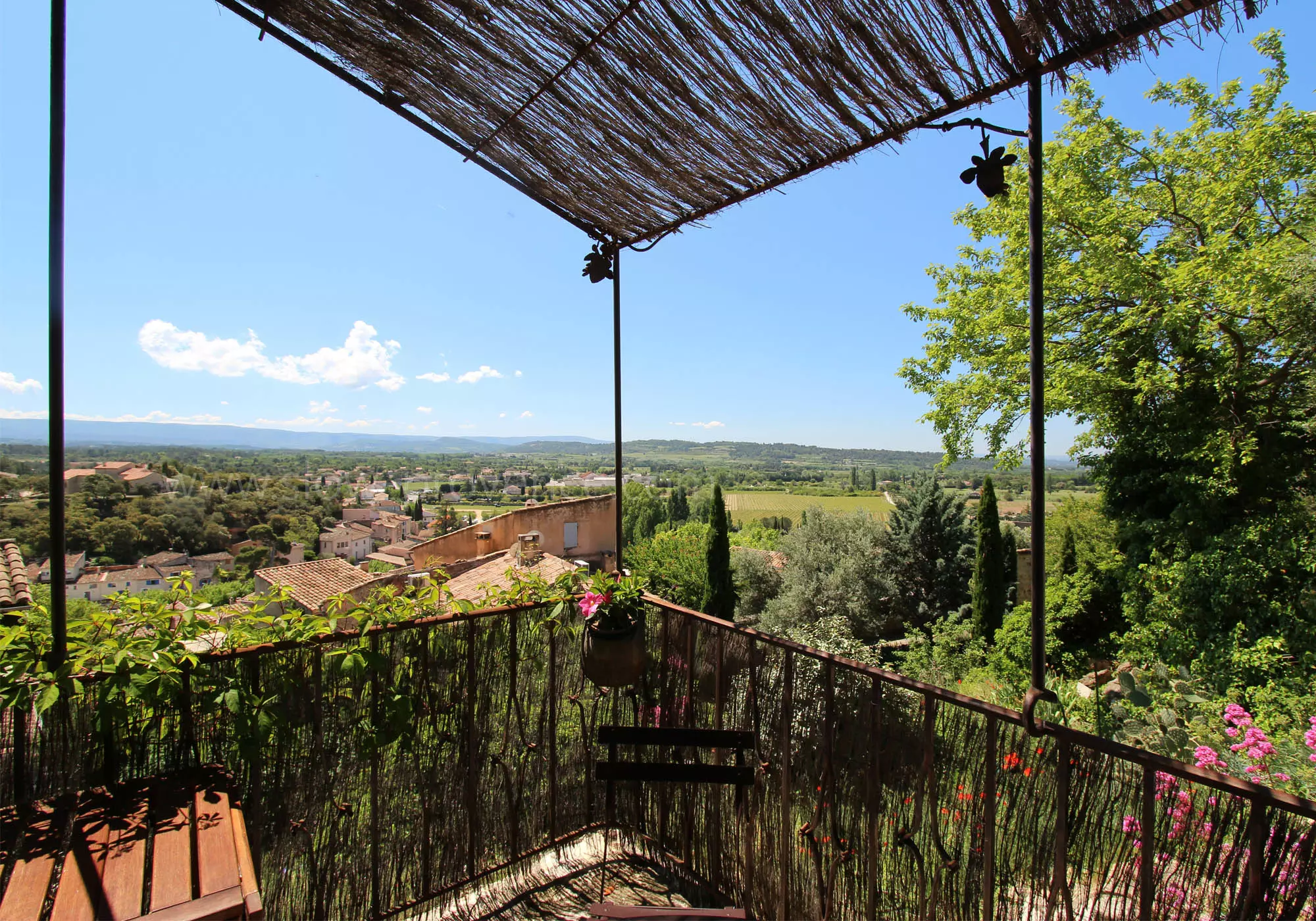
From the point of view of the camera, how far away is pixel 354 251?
15508 mm

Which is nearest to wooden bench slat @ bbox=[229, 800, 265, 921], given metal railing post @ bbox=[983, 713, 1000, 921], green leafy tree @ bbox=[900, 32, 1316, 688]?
metal railing post @ bbox=[983, 713, 1000, 921]

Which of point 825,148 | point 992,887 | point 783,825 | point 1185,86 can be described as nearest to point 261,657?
point 783,825

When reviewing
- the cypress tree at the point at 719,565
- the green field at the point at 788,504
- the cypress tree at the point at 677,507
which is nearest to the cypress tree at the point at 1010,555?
the green field at the point at 788,504

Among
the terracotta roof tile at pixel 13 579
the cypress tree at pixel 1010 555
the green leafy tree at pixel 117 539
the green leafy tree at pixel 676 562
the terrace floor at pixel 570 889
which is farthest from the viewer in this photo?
Answer: the green leafy tree at pixel 676 562

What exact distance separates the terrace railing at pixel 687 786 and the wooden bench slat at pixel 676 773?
0.16 metres

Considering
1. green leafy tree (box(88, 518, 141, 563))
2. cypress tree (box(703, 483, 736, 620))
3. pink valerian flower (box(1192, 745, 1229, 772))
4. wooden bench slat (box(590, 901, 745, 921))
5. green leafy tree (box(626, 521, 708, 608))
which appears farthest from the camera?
green leafy tree (box(626, 521, 708, 608))

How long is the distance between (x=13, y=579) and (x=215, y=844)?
3.30 meters

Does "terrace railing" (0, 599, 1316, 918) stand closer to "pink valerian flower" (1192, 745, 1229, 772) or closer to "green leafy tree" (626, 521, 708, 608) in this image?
"pink valerian flower" (1192, 745, 1229, 772)

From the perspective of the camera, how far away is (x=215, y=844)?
1.21m

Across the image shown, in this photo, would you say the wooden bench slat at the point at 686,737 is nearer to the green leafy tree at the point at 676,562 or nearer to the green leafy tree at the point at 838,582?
the green leafy tree at the point at 838,582

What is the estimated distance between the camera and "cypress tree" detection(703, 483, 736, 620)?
15.7 meters

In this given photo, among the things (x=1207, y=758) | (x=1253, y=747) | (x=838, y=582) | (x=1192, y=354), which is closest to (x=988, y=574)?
(x=838, y=582)

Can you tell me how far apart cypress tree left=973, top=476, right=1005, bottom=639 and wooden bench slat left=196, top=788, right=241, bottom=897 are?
47.9 ft

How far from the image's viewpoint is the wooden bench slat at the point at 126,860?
1.03m
